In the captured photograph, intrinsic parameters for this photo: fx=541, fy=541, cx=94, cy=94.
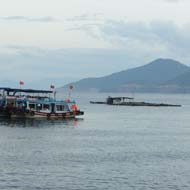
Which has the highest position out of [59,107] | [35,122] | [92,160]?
[59,107]

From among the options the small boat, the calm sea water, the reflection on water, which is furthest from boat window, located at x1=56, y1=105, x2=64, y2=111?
the calm sea water

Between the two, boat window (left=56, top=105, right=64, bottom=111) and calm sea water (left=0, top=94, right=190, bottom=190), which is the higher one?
boat window (left=56, top=105, right=64, bottom=111)

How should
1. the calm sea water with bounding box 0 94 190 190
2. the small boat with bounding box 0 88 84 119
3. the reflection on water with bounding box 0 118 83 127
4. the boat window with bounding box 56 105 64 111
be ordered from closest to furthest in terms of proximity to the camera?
the calm sea water with bounding box 0 94 190 190 → the reflection on water with bounding box 0 118 83 127 → the small boat with bounding box 0 88 84 119 → the boat window with bounding box 56 105 64 111

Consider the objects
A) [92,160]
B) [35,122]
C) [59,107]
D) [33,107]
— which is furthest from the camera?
[59,107]

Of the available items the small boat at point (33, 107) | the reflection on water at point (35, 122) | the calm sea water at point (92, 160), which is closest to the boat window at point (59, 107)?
the small boat at point (33, 107)

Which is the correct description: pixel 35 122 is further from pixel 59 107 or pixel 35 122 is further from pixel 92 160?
pixel 92 160

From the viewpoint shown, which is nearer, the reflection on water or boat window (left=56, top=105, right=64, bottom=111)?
the reflection on water

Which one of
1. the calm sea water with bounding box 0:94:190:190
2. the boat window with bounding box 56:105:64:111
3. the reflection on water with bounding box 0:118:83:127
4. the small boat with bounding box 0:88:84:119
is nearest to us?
the calm sea water with bounding box 0:94:190:190

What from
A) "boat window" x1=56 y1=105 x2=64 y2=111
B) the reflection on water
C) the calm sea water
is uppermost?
"boat window" x1=56 y1=105 x2=64 y2=111

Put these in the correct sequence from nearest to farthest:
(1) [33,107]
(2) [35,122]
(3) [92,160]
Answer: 1. (3) [92,160]
2. (2) [35,122]
3. (1) [33,107]

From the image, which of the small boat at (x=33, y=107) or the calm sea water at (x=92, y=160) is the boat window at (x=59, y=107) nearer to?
the small boat at (x=33, y=107)

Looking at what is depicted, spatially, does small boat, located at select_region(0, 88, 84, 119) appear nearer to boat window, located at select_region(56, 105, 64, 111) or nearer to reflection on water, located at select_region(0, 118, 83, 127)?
boat window, located at select_region(56, 105, 64, 111)

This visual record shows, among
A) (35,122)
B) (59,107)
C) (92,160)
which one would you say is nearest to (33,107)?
(59,107)

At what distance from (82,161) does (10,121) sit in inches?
1982
